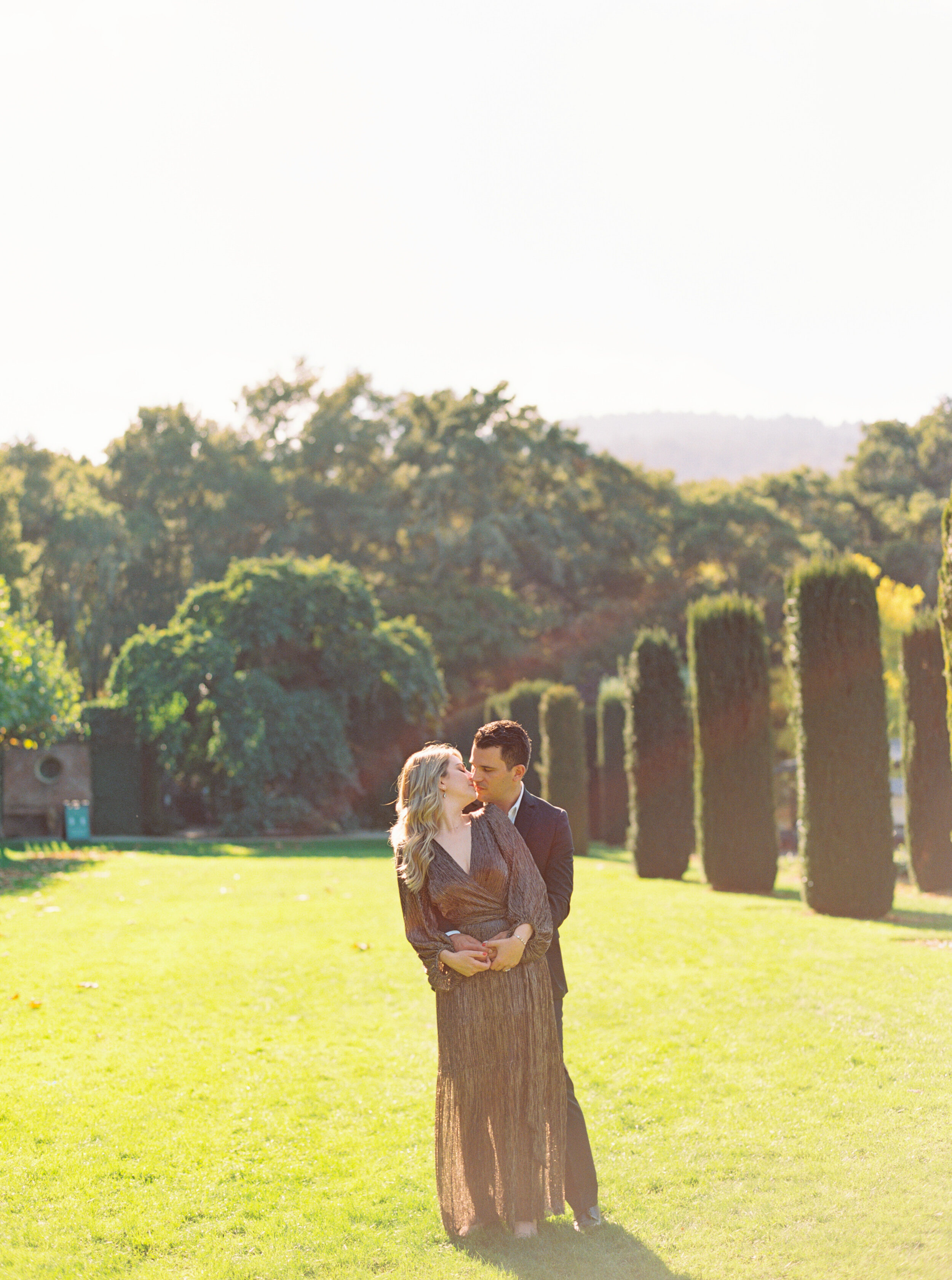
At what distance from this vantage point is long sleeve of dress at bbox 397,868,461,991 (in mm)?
3785

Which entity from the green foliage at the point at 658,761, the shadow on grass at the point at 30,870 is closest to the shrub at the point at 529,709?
the green foliage at the point at 658,761

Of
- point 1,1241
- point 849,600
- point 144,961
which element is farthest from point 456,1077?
point 849,600

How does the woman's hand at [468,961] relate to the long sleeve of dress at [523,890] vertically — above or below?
below

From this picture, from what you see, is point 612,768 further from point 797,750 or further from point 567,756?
point 797,750

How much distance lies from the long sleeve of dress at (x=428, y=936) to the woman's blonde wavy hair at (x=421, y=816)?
42 millimetres

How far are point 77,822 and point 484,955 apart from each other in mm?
19098

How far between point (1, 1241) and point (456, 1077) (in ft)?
5.98

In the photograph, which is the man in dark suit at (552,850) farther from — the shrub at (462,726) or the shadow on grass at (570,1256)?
the shrub at (462,726)

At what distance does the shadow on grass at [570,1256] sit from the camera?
12.2 feet

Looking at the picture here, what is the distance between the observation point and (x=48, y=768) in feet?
76.9

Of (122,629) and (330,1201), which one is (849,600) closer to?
(330,1201)

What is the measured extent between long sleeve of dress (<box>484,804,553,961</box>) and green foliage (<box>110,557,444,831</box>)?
791 inches


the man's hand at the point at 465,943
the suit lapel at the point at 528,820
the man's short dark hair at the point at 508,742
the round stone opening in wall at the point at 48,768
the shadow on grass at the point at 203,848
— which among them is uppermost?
the man's short dark hair at the point at 508,742

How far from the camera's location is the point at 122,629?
38219 mm
